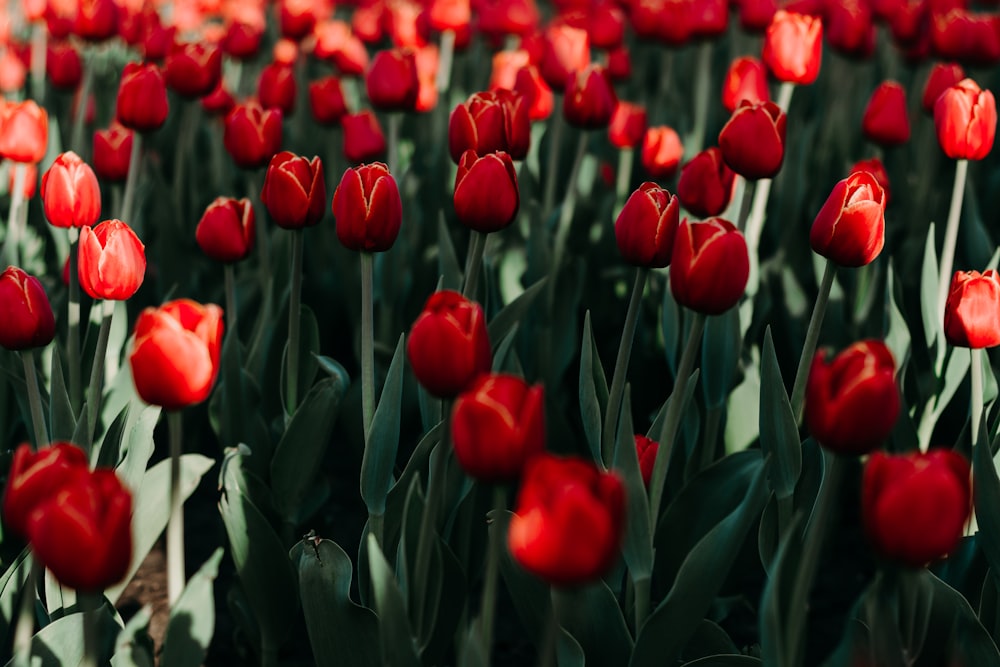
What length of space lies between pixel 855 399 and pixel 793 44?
4.98ft

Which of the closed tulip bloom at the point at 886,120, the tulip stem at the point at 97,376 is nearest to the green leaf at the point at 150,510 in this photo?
the tulip stem at the point at 97,376

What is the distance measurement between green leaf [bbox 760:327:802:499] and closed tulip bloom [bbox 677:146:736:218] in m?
0.46

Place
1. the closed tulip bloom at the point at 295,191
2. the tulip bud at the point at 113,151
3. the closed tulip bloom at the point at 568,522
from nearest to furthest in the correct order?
1. the closed tulip bloom at the point at 568,522
2. the closed tulip bloom at the point at 295,191
3. the tulip bud at the point at 113,151

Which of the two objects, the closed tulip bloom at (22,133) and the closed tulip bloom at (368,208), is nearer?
the closed tulip bloom at (368,208)

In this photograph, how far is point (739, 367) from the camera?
85.7 inches

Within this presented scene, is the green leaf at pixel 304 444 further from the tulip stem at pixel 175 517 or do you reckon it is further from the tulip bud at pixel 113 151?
the tulip bud at pixel 113 151

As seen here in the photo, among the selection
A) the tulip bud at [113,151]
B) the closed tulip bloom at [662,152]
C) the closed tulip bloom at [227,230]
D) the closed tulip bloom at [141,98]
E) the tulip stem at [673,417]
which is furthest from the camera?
the closed tulip bloom at [662,152]

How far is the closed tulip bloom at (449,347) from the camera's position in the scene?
44.6 inches

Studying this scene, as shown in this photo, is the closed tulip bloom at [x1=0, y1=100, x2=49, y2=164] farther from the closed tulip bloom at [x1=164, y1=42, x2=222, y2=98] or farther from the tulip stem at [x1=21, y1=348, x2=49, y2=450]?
the tulip stem at [x1=21, y1=348, x2=49, y2=450]

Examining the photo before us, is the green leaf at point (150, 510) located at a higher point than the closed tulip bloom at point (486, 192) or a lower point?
lower

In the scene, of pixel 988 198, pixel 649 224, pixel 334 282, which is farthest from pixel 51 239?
pixel 988 198

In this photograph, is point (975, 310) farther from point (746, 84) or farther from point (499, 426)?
point (746, 84)

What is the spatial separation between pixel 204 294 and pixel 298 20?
48.7 inches

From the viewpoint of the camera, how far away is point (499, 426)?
0.97m
